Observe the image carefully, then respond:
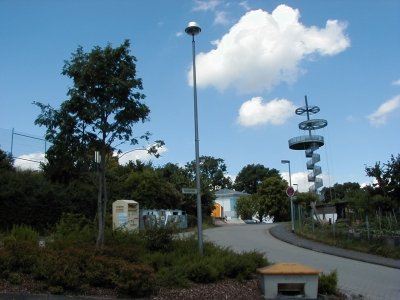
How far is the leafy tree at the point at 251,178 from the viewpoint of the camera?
12095 cm

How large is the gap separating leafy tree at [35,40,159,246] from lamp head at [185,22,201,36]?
185 cm

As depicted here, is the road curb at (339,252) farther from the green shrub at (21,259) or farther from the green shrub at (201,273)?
the green shrub at (21,259)

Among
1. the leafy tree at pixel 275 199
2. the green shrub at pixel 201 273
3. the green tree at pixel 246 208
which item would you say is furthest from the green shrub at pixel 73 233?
the green tree at pixel 246 208

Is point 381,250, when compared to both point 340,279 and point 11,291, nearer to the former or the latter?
point 340,279

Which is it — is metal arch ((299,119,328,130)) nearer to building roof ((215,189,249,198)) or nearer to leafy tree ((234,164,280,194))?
building roof ((215,189,249,198))

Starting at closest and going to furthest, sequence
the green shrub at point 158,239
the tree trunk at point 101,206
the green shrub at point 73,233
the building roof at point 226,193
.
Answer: the tree trunk at point 101,206 < the green shrub at point 158,239 < the green shrub at point 73,233 < the building roof at point 226,193

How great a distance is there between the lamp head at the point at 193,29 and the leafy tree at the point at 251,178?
107m

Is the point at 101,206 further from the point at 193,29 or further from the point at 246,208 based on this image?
the point at 246,208

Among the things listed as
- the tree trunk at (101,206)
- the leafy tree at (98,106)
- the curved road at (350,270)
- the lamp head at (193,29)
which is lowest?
the curved road at (350,270)

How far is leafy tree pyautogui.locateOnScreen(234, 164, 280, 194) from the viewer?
12095 centimetres

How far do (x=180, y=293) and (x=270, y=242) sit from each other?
59.9 feet

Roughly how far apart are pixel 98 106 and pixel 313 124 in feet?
239

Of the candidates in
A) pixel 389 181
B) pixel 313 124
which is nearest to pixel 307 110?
Result: pixel 313 124

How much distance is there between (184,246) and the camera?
1424cm
